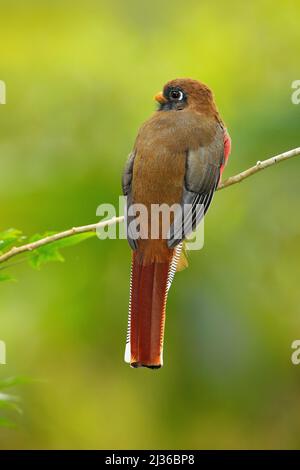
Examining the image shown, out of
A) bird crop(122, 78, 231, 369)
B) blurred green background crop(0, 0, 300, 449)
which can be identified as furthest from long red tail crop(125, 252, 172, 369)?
blurred green background crop(0, 0, 300, 449)

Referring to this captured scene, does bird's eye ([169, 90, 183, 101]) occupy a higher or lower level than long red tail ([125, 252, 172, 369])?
higher

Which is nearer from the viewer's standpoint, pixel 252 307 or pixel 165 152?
pixel 165 152

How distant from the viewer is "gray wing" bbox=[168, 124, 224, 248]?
383 centimetres

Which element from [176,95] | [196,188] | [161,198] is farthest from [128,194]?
[176,95]

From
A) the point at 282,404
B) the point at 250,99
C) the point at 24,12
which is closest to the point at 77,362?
the point at 282,404

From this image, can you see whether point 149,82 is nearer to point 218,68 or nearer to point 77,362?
point 218,68

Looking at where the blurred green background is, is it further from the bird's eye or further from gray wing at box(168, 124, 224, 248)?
gray wing at box(168, 124, 224, 248)

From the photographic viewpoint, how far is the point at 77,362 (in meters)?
5.53

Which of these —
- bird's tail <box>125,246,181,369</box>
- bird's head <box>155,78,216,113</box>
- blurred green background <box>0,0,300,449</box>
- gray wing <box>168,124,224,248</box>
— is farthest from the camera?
blurred green background <box>0,0,300,449</box>

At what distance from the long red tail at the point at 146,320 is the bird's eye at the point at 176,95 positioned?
2.83 feet

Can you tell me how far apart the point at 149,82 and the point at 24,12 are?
5.63 ft

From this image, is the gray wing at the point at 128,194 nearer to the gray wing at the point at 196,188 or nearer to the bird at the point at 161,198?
the bird at the point at 161,198

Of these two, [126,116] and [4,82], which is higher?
[4,82]

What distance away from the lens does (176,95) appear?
169 inches
